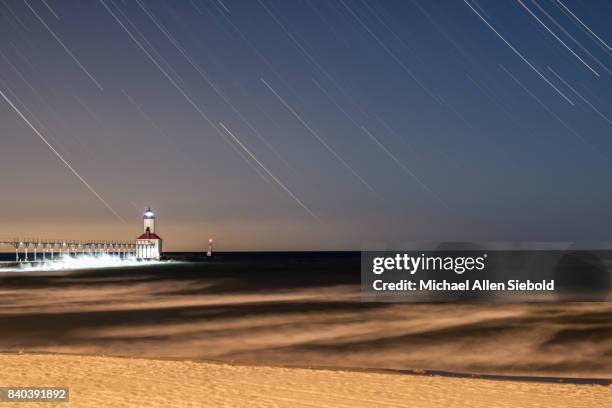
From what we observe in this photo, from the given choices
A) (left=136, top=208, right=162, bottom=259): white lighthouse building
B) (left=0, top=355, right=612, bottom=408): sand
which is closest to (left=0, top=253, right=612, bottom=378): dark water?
(left=0, top=355, right=612, bottom=408): sand

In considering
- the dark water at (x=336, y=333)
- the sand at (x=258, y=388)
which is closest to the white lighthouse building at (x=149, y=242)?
the dark water at (x=336, y=333)

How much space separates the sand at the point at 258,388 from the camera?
11.9 m

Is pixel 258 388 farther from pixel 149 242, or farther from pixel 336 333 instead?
pixel 149 242

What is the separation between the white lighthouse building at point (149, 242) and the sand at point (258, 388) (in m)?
162

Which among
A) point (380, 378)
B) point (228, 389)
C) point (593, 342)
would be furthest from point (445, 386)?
point (593, 342)

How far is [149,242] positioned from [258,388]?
551ft

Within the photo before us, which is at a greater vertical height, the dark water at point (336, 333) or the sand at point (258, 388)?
the dark water at point (336, 333)

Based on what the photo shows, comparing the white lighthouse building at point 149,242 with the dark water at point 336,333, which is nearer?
the dark water at point 336,333

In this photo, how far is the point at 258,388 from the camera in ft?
42.9

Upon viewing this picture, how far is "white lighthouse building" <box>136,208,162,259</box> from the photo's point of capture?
573ft

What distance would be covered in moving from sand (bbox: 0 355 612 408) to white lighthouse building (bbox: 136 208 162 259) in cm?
16153

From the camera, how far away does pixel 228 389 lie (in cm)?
1291

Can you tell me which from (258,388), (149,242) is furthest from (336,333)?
(149,242)

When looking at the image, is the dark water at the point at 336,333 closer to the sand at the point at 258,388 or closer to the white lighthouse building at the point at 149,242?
the sand at the point at 258,388
